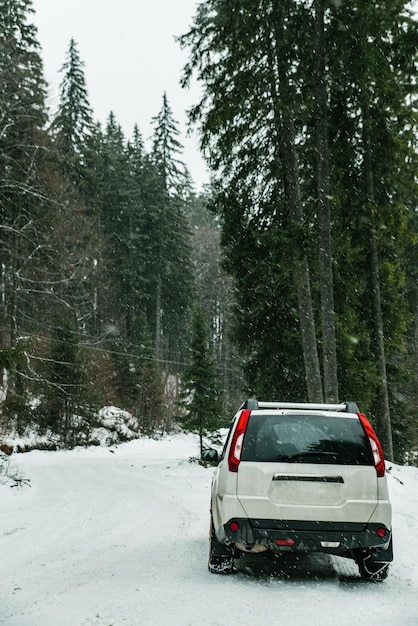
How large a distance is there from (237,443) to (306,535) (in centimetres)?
105

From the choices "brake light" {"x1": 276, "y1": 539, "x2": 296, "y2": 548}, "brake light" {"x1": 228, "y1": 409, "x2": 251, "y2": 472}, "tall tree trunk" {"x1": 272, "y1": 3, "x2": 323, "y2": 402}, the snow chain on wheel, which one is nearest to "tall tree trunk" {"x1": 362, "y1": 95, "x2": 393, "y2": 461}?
"tall tree trunk" {"x1": 272, "y1": 3, "x2": 323, "y2": 402}

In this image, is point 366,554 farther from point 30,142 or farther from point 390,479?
point 30,142

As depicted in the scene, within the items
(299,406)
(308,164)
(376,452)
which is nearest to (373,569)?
(376,452)

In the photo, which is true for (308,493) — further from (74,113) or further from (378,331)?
(74,113)

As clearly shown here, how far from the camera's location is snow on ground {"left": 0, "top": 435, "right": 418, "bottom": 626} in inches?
181

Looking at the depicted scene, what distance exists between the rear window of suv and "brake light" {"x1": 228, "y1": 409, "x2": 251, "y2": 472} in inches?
1.6

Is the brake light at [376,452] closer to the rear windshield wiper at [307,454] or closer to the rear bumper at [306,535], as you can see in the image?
the rear windshield wiper at [307,454]

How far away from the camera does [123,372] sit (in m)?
48.6

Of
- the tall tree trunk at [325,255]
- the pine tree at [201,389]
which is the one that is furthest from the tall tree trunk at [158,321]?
the tall tree trunk at [325,255]

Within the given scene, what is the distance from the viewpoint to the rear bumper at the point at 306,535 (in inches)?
217

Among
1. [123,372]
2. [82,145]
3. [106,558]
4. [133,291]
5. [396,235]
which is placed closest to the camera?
[106,558]

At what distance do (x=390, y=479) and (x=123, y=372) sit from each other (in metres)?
35.7

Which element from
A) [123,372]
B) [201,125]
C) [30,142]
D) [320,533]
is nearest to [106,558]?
[320,533]

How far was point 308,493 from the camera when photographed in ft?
18.4
